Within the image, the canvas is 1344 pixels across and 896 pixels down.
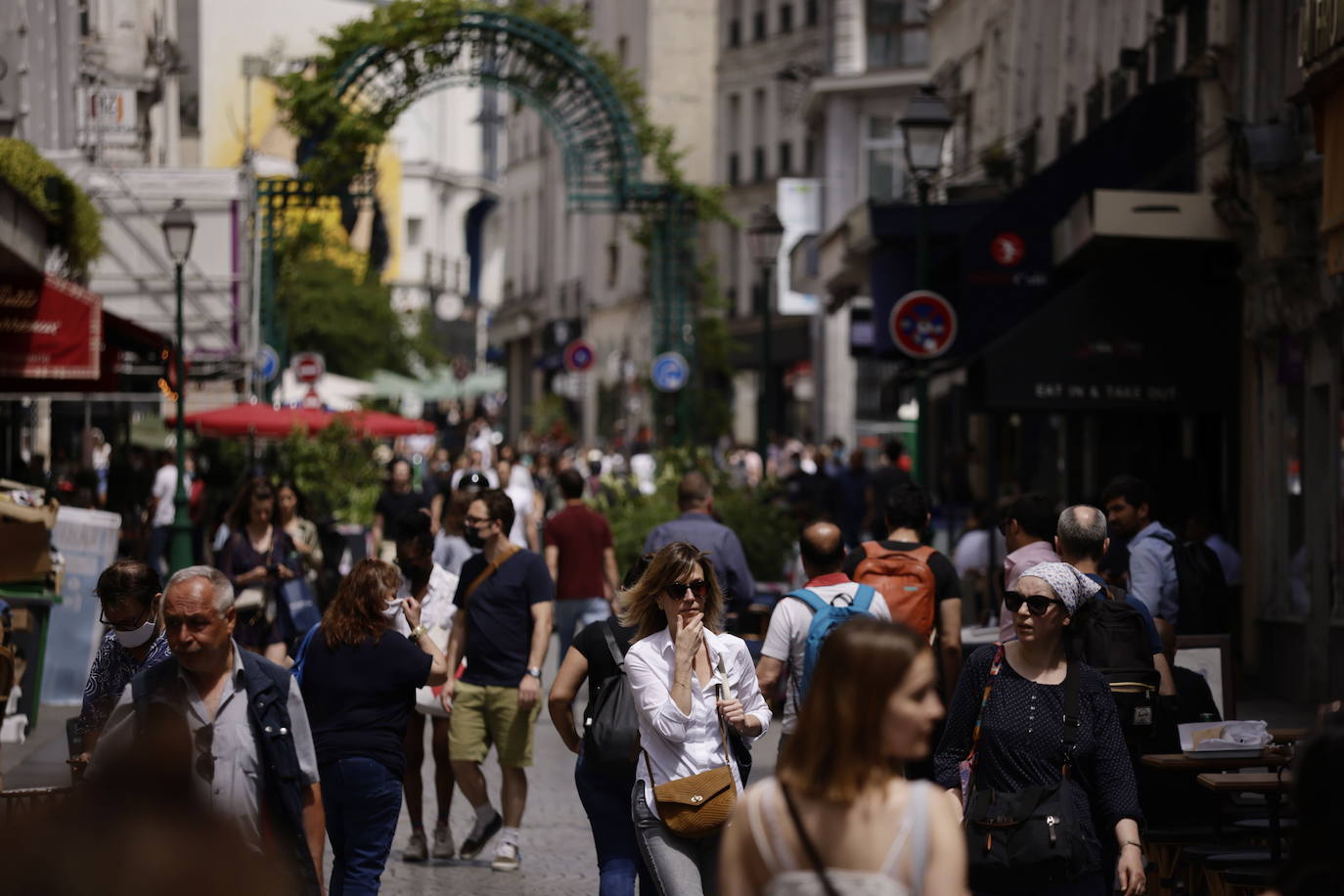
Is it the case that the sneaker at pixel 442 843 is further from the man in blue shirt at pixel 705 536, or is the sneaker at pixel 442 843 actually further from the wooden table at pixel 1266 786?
the wooden table at pixel 1266 786

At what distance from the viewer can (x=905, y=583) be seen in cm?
983

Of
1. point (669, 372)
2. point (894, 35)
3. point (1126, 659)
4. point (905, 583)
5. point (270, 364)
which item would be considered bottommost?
point (1126, 659)

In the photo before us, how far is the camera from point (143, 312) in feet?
97.5

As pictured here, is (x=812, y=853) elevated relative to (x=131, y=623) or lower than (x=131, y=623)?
lower

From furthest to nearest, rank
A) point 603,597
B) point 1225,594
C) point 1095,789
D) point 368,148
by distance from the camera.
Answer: point 368,148 < point 603,597 < point 1225,594 < point 1095,789

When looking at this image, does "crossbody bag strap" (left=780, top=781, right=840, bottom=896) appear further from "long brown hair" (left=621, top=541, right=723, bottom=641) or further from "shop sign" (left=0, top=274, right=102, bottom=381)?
"shop sign" (left=0, top=274, right=102, bottom=381)

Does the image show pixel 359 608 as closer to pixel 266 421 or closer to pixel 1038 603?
pixel 1038 603

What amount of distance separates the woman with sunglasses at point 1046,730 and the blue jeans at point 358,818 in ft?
7.30

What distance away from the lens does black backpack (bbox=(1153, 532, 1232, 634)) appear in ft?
37.0

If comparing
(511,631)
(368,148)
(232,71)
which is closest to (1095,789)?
(511,631)

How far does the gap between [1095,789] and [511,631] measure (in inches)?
176

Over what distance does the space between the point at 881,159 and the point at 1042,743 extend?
43079 millimetres

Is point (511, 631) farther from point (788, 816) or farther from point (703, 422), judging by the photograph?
point (703, 422)

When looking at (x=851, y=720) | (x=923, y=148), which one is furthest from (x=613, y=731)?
(x=923, y=148)
